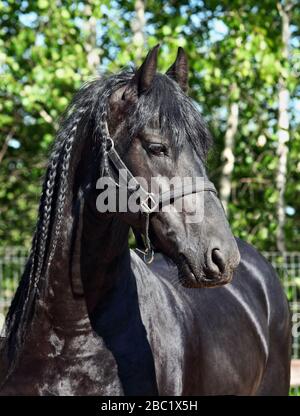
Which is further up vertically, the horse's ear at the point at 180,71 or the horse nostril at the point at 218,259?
the horse's ear at the point at 180,71

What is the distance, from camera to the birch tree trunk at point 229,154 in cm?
1002

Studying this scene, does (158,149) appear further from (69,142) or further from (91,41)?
(91,41)

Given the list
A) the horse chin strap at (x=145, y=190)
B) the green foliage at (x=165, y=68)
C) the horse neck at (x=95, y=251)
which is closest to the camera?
the horse chin strap at (x=145, y=190)

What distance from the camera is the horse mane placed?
2.99 m

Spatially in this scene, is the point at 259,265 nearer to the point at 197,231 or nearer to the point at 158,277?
the point at 158,277

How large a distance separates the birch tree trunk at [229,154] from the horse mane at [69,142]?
21.8 feet

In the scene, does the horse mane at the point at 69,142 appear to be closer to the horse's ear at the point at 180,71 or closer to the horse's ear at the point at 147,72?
the horse's ear at the point at 147,72

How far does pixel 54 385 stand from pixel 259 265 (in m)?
2.17

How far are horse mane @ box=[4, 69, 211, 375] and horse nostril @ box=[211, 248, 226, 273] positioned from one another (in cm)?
44

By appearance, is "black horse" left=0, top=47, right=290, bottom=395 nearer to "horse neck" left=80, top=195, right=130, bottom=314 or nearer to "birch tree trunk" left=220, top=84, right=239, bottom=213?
"horse neck" left=80, top=195, right=130, bottom=314

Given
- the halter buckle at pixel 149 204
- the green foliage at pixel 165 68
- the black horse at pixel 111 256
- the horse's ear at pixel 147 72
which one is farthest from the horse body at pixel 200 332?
the green foliage at pixel 165 68

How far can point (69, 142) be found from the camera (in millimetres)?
3186

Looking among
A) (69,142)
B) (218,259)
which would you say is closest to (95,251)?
(69,142)

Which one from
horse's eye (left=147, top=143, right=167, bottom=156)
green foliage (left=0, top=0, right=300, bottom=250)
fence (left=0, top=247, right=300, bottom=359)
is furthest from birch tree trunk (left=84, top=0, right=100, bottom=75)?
horse's eye (left=147, top=143, right=167, bottom=156)
